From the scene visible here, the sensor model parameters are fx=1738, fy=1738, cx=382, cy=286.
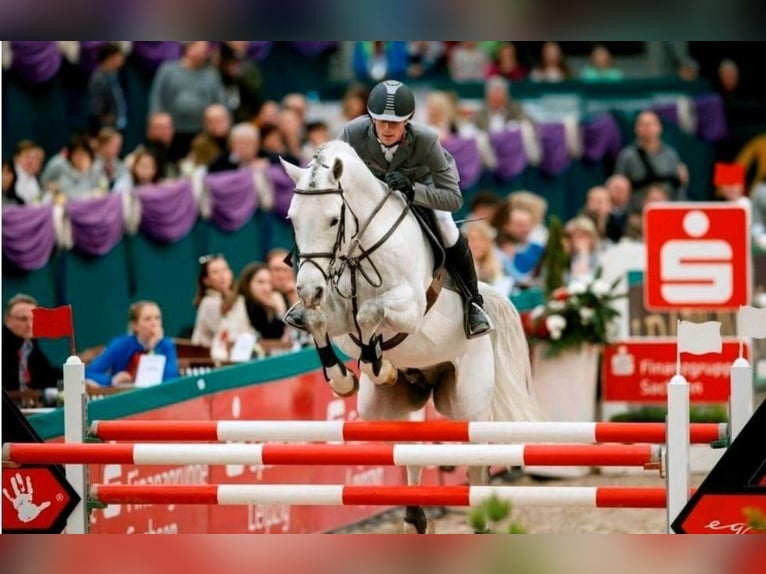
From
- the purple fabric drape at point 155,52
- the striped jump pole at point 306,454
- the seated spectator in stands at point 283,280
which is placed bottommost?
the striped jump pole at point 306,454

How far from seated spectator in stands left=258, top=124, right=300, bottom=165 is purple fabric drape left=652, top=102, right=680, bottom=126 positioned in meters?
4.99

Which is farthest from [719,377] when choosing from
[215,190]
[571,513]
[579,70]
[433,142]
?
[579,70]

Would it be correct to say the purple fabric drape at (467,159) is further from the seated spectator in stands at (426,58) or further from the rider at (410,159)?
the rider at (410,159)

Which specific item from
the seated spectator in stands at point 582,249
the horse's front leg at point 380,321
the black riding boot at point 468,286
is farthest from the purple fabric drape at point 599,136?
the horse's front leg at point 380,321

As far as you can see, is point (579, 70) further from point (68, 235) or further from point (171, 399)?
point (171, 399)

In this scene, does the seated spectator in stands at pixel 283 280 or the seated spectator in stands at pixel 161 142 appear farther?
the seated spectator in stands at pixel 161 142

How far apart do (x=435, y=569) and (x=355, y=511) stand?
5.22 meters

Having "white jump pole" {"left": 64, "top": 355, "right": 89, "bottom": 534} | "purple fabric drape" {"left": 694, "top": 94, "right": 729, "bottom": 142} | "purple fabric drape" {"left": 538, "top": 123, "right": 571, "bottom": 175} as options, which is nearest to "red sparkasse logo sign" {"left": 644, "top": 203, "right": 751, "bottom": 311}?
"white jump pole" {"left": 64, "top": 355, "right": 89, "bottom": 534}

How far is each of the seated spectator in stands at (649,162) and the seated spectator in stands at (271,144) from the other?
150 inches

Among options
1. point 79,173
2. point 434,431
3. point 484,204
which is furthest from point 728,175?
point 434,431

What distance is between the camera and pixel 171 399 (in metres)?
7.83

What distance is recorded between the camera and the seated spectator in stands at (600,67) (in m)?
17.7

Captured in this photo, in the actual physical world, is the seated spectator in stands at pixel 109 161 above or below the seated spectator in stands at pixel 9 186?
above

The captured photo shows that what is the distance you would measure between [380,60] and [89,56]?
4.54 m
